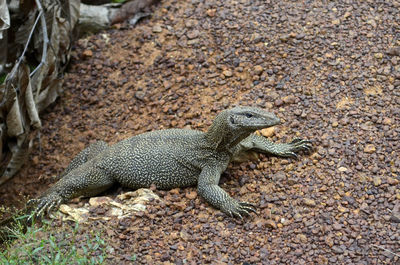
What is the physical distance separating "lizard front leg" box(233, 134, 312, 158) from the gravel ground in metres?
0.11

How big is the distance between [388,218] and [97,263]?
327cm

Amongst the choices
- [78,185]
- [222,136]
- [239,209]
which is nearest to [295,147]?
[222,136]

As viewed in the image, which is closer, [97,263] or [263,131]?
[97,263]

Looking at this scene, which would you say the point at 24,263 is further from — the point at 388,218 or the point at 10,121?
the point at 388,218

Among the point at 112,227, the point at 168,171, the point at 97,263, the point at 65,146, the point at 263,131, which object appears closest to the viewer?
the point at 97,263

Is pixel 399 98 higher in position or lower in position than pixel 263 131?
higher

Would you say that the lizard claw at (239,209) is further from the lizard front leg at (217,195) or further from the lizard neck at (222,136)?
the lizard neck at (222,136)

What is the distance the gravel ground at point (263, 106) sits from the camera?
253 inches

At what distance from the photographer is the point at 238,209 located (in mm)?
6773

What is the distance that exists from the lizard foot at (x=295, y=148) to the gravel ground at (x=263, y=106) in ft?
0.30

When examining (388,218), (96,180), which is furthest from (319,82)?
(96,180)

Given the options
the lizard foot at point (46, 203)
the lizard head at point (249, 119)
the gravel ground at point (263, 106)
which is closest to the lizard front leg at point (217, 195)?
the gravel ground at point (263, 106)

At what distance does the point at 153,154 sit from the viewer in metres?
7.47

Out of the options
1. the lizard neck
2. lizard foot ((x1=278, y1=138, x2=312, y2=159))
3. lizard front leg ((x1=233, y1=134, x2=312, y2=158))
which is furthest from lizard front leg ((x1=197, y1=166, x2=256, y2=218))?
lizard foot ((x1=278, y1=138, x2=312, y2=159))
